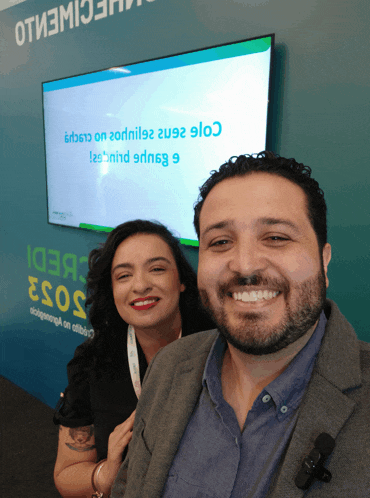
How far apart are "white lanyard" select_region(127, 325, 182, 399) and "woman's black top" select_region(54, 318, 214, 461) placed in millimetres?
20

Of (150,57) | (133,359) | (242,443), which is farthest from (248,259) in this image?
(150,57)

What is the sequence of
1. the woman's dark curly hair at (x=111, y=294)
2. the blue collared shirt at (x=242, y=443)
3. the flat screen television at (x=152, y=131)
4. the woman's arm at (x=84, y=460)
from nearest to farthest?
the blue collared shirt at (x=242, y=443) → the woman's arm at (x=84, y=460) → the woman's dark curly hair at (x=111, y=294) → the flat screen television at (x=152, y=131)

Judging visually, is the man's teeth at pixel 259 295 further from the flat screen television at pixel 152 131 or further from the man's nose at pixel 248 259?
the flat screen television at pixel 152 131

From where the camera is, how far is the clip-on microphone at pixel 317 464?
731 mm

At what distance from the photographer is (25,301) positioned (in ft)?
11.7

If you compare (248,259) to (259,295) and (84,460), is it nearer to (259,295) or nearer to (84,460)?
(259,295)

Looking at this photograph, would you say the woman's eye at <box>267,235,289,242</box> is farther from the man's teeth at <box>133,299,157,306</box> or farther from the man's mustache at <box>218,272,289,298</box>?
the man's teeth at <box>133,299,157,306</box>

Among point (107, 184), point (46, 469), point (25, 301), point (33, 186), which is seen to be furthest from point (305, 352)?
point (25, 301)

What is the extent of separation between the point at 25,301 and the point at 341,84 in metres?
3.06

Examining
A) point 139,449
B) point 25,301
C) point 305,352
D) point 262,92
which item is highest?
point 262,92

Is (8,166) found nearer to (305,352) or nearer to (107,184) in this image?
(107,184)

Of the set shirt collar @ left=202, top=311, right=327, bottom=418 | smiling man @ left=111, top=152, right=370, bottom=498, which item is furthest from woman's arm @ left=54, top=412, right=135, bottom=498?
shirt collar @ left=202, top=311, right=327, bottom=418

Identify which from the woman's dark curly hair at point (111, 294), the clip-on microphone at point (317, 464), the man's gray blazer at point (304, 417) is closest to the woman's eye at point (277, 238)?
the man's gray blazer at point (304, 417)

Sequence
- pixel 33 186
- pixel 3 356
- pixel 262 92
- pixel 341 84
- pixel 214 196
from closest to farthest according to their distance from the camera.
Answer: pixel 214 196 < pixel 341 84 < pixel 262 92 < pixel 33 186 < pixel 3 356
